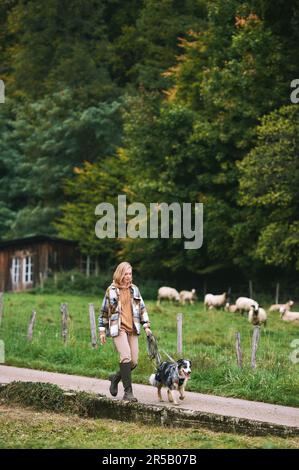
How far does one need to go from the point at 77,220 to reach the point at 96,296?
31.1 feet

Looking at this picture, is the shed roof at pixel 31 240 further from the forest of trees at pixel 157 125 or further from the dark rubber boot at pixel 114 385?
the dark rubber boot at pixel 114 385

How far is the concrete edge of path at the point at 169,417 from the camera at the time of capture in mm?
13258

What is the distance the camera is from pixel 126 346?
1505cm

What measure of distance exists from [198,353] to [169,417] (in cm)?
585

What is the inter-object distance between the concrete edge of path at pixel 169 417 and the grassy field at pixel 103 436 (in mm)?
218

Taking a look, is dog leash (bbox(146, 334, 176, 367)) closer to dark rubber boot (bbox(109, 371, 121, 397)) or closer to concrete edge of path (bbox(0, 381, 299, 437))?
dark rubber boot (bbox(109, 371, 121, 397))

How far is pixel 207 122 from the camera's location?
1747 inches

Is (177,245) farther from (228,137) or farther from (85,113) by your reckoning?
(85,113)
